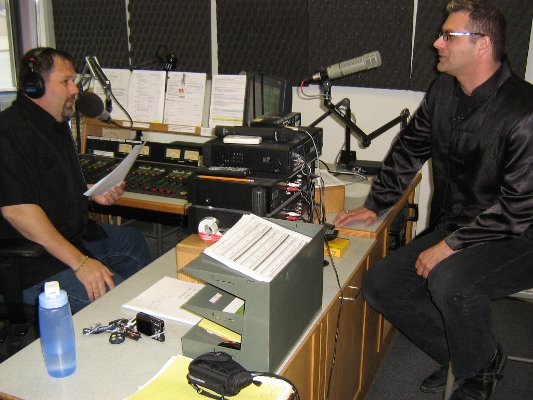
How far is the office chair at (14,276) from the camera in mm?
1742

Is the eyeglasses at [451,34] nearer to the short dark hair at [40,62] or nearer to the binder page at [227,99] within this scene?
the binder page at [227,99]

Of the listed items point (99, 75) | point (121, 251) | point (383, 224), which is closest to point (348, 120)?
point (383, 224)

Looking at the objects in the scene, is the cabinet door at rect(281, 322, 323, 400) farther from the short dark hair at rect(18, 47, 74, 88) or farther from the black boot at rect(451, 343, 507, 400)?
the short dark hair at rect(18, 47, 74, 88)

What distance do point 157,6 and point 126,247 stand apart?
1.80 meters

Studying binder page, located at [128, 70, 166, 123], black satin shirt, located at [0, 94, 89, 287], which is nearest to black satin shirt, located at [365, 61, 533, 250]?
black satin shirt, located at [0, 94, 89, 287]

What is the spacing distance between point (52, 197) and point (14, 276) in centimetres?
38

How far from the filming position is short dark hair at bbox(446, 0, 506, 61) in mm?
1937

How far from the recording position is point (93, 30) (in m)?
3.62

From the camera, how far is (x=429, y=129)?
2215 millimetres

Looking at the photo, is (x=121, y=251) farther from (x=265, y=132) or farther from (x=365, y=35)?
(x=365, y=35)

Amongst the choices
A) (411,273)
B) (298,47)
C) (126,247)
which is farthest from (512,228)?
(298,47)

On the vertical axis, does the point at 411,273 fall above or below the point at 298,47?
below

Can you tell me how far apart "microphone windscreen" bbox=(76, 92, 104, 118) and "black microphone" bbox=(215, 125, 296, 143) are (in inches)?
42.3

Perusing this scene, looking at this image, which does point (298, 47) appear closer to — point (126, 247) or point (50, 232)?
point (126, 247)
